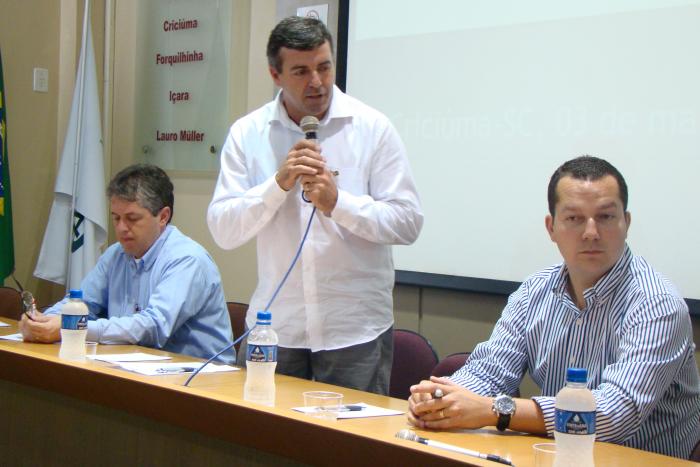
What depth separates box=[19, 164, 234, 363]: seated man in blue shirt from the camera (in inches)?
121

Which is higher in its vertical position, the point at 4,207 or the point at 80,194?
the point at 80,194

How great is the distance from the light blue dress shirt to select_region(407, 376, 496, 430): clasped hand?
1.17 m

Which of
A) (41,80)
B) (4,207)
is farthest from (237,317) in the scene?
(41,80)

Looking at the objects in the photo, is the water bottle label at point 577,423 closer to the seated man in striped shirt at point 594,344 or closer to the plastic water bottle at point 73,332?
the seated man in striped shirt at point 594,344

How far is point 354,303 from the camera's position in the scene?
8.82 feet

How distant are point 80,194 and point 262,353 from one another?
137 inches

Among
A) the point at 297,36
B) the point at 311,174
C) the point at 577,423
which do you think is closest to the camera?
the point at 577,423

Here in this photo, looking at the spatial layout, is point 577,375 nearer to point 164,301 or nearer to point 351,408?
point 351,408

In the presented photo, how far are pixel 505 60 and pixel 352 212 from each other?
154 centimetres

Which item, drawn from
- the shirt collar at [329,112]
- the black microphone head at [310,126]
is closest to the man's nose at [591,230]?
the black microphone head at [310,126]

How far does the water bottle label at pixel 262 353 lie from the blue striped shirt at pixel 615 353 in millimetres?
474

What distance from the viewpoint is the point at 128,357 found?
2.78 meters

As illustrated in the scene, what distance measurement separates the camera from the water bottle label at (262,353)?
2201 mm

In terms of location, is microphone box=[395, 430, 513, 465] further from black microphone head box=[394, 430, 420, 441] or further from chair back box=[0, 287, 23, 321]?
chair back box=[0, 287, 23, 321]
